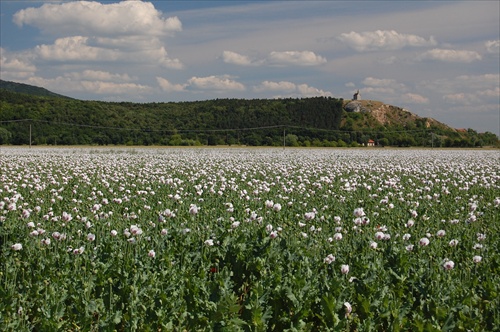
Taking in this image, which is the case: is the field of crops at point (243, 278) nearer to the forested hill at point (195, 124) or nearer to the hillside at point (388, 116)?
the forested hill at point (195, 124)

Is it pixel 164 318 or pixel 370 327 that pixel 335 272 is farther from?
pixel 164 318

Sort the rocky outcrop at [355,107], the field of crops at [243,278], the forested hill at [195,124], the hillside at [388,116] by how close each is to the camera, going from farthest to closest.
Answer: the rocky outcrop at [355,107]
the hillside at [388,116]
the forested hill at [195,124]
the field of crops at [243,278]

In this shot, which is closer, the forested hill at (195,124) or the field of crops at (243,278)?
the field of crops at (243,278)

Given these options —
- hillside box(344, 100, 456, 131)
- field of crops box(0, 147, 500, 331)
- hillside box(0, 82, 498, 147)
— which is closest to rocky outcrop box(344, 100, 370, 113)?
hillside box(344, 100, 456, 131)

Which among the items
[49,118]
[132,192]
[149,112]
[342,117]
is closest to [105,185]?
[132,192]

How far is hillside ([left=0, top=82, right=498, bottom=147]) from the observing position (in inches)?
2736

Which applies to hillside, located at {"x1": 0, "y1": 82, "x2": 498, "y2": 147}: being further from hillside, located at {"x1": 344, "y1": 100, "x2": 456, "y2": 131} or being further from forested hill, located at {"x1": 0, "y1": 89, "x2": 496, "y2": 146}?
hillside, located at {"x1": 344, "y1": 100, "x2": 456, "y2": 131}

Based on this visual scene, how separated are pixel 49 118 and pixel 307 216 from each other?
241 ft

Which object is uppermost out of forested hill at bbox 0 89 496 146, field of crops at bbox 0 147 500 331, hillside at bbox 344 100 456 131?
hillside at bbox 344 100 456 131

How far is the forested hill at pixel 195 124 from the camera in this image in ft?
228

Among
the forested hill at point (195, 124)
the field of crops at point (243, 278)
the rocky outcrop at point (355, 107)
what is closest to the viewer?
the field of crops at point (243, 278)

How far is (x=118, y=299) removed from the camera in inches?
212

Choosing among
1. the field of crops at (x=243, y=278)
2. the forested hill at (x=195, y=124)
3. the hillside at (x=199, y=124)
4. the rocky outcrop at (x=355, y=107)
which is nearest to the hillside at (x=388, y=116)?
the rocky outcrop at (x=355, y=107)

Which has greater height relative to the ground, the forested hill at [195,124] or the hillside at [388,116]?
the hillside at [388,116]
